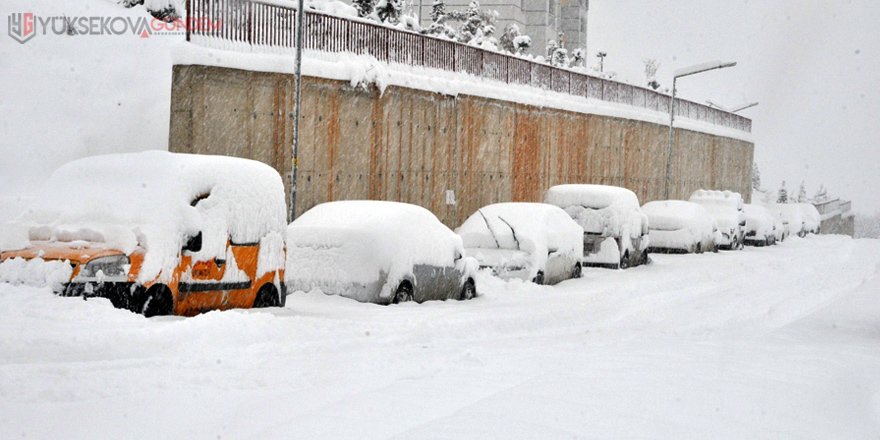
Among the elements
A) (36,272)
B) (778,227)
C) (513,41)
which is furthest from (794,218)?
(36,272)

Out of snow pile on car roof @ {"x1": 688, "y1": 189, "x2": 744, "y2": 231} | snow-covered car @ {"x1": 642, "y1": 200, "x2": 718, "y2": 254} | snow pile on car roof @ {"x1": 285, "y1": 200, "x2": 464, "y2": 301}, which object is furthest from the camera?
snow pile on car roof @ {"x1": 688, "y1": 189, "x2": 744, "y2": 231}

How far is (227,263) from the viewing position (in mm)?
11477

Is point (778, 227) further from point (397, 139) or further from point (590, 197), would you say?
point (397, 139)

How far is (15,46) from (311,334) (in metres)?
9.64

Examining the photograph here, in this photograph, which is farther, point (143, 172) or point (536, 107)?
point (536, 107)

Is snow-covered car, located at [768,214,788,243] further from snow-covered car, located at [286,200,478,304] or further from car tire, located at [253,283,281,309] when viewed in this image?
car tire, located at [253,283,281,309]

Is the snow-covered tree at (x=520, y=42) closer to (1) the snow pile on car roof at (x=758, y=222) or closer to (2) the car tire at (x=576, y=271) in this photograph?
(1) the snow pile on car roof at (x=758, y=222)

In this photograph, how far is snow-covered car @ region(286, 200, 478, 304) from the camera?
13312mm

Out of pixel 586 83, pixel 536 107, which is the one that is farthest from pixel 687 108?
pixel 536 107

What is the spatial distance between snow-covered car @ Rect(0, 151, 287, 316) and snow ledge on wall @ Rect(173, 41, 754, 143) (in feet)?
21.7

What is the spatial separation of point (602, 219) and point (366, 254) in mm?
10815

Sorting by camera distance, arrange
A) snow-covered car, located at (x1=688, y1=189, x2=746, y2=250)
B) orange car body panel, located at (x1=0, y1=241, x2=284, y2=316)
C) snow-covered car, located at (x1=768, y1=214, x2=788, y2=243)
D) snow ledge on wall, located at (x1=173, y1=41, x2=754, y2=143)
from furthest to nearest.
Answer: snow-covered car, located at (x1=768, y1=214, x2=788, y2=243)
snow-covered car, located at (x1=688, y1=189, x2=746, y2=250)
snow ledge on wall, located at (x1=173, y1=41, x2=754, y2=143)
orange car body panel, located at (x1=0, y1=241, x2=284, y2=316)

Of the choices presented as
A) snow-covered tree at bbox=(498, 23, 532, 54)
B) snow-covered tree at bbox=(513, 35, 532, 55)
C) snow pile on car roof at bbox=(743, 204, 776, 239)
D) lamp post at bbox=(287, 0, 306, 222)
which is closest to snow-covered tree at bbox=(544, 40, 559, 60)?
snow-covered tree at bbox=(498, 23, 532, 54)

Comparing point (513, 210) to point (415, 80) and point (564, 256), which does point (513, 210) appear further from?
point (415, 80)
